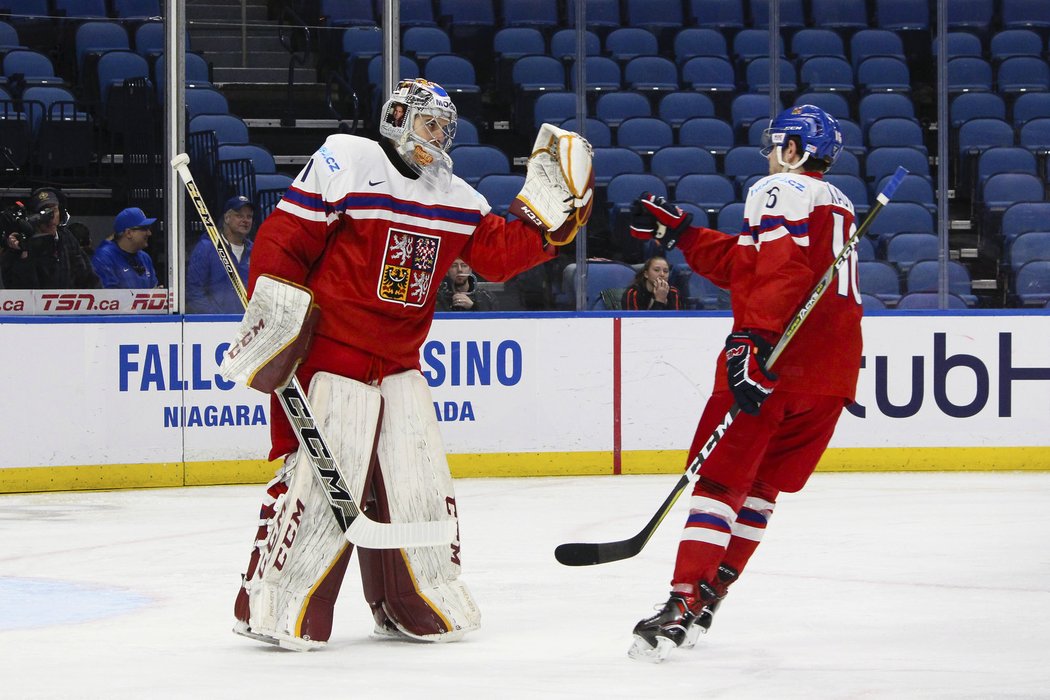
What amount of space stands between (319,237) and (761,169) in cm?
521

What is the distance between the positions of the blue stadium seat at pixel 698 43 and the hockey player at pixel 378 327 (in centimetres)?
535

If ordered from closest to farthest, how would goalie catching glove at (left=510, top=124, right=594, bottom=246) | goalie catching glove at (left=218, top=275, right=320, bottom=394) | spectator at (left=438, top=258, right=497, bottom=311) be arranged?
goalie catching glove at (left=218, top=275, right=320, bottom=394), goalie catching glove at (left=510, top=124, right=594, bottom=246), spectator at (left=438, top=258, right=497, bottom=311)

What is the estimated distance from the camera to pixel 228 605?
166 inches

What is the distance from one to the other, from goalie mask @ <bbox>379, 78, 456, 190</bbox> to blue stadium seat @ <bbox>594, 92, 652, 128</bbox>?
4799 mm

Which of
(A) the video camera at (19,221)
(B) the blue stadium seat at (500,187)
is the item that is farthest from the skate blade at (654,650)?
(B) the blue stadium seat at (500,187)

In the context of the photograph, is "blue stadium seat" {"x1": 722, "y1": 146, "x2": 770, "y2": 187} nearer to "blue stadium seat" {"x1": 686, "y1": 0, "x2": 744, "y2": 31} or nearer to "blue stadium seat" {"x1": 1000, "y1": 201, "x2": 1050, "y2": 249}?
"blue stadium seat" {"x1": 686, "y1": 0, "x2": 744, "y2": 31}

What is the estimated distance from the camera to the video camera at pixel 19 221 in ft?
22.6

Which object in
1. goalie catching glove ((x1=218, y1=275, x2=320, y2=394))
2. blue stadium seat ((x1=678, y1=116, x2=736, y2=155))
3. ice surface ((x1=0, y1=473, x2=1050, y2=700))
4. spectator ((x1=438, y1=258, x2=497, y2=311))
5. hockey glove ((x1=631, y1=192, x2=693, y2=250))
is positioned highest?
blue stadium seat ((x1=678, y1=116, x2=736, y2=155))

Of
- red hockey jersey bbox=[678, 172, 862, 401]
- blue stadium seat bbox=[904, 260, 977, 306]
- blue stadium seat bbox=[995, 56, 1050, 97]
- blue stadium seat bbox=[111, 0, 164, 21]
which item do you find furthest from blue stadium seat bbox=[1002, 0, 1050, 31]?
red hockey jersey bbox=[678, 172, 862, 401]

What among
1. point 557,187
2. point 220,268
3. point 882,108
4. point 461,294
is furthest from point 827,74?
point 557,187

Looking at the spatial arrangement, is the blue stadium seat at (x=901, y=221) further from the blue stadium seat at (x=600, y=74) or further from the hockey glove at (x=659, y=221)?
the hockey glove at (x=659, y=221)

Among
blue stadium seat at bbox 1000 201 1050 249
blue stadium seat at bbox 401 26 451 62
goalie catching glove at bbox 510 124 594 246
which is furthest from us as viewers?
blue stadium seat at bbox 1000 201 1050 249

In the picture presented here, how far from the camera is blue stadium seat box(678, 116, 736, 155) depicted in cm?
862

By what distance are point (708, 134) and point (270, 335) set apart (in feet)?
18.1
